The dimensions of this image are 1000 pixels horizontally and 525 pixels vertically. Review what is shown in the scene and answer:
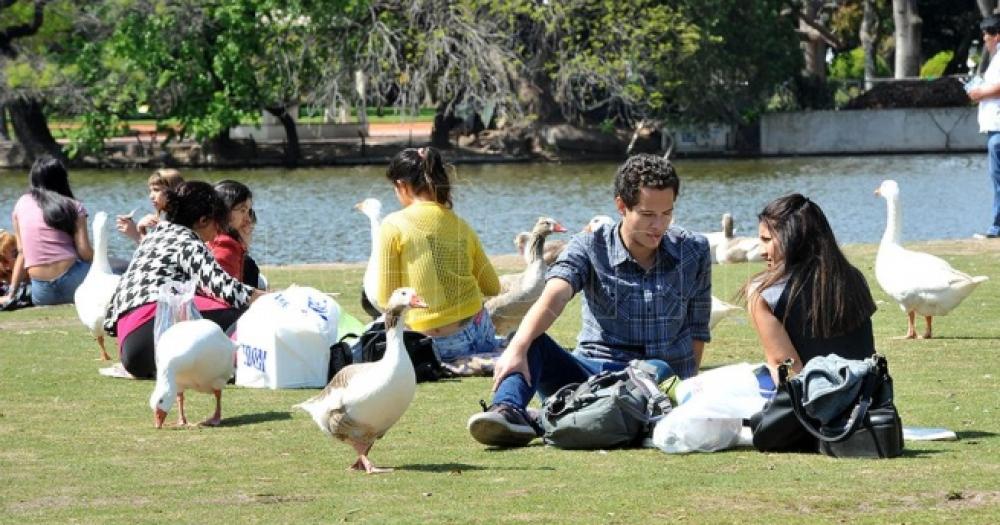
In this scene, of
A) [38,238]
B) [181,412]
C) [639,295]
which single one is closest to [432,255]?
[181,412]

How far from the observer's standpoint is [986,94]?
16359 millimetres

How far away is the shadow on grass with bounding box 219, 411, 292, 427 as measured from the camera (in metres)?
7.96

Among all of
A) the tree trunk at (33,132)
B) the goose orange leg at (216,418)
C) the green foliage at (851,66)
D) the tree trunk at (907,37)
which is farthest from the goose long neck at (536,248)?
the green foliage at (851,66)

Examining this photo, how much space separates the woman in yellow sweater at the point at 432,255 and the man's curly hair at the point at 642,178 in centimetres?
228

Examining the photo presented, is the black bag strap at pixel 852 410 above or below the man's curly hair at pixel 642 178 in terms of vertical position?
below

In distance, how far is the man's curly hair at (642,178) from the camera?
685 centimetres

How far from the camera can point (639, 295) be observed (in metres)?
7.19

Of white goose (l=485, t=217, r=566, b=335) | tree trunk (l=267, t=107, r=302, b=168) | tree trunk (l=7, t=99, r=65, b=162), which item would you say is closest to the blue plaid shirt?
white goose (l=485, t=217, r=566, b=335)

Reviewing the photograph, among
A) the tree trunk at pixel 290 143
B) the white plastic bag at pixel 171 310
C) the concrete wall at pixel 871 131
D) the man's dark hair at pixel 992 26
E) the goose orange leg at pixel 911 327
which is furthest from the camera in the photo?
the concrete wall at pixel 871 131

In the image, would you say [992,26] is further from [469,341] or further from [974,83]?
[469,341]

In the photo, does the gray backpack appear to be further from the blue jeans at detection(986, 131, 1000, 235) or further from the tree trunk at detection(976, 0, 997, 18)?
the tree trunk at detection(976, 0, 997, 18)

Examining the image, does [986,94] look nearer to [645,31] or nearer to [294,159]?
[645,31]

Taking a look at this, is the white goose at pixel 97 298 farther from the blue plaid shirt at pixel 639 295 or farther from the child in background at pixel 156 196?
the blue plaid shirt at pixel 639 295

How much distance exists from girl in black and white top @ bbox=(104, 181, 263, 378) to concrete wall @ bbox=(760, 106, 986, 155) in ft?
132
